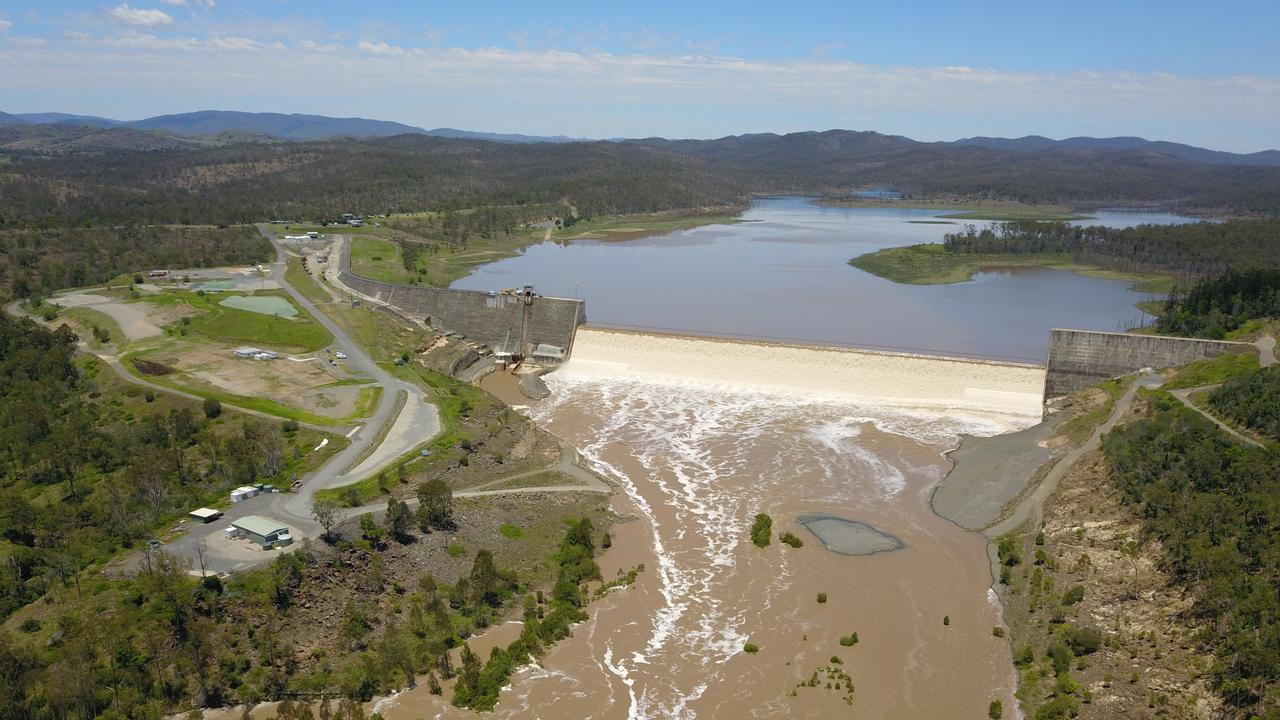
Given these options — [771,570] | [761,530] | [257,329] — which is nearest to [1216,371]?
[761,530]

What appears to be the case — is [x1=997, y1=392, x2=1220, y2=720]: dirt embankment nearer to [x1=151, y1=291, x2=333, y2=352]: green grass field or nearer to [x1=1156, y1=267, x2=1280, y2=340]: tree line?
[x1=1156, y1=267, x2=1280, y2=340]: tree line

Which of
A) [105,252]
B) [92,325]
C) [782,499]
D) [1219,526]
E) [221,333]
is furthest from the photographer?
[105,252]

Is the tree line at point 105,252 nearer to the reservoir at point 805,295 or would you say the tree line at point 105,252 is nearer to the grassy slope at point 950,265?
the reservoir at point 805,295

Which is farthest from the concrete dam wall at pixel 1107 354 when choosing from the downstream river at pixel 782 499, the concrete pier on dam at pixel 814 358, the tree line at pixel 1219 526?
the tree line at pixel 1219 526

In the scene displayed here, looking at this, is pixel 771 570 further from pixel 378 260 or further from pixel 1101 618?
pixel 378 260

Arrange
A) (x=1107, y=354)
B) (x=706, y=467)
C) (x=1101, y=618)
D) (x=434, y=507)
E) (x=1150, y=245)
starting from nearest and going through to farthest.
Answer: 1. (x=1101, y=618)
2. (x=434, y=507)
3. (x=706, y=467)
4. (x=1107, y=354)
5. (x=1150, y=245)

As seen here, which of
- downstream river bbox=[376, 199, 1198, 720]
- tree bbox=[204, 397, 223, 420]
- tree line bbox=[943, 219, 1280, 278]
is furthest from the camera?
tree line bbox=[943, 219, 1280, 278]

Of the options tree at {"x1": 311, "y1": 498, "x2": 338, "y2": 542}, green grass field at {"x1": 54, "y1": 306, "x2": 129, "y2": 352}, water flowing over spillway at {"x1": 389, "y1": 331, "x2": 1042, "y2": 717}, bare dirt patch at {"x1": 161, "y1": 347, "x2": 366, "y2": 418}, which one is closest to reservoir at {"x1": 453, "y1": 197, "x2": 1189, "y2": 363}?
water flowing over spillway at {"x1": 389, "y1": 331, "x2": 1042, "y2": 717}
